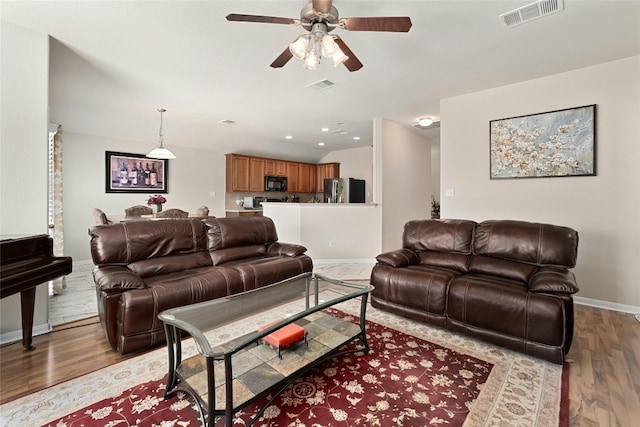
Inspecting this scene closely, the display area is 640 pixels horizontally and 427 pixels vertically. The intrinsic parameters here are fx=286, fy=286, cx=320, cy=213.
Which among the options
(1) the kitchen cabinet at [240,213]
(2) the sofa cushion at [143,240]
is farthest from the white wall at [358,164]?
(2) the sofa cushion at [143,240]

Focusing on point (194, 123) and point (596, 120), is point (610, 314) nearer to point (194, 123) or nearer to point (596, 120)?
point (596, 120)

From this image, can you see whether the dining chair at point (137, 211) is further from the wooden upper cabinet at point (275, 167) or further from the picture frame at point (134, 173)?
the wooden upper cabinet at point (275, 167)

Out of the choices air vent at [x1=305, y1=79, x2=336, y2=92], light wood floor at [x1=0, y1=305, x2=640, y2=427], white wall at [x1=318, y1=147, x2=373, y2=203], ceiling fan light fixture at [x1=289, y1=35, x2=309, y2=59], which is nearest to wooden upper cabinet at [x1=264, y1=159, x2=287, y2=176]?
white wall at [x1=318, y1=147, x2=373, y2=203]

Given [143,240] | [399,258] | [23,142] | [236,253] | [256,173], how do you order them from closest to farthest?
[23,142] → [143,240] → [399,258] → [236,253] → [256,173]

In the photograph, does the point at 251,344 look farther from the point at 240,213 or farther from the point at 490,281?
the point at 240,213

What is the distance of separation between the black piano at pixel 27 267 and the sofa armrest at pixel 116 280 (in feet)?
0.76

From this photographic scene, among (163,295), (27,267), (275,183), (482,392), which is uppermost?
(275,183)

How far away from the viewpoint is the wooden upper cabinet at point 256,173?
720cm

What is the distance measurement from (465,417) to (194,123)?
19.0 feet

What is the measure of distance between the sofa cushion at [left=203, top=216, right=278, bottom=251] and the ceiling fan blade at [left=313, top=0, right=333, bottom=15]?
8.05 ft

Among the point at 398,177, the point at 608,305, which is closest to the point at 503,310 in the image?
the point at 608,305

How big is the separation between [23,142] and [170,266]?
5.13ft

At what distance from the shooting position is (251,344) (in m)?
1.64

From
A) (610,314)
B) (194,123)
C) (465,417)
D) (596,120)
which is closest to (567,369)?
(465,417)
